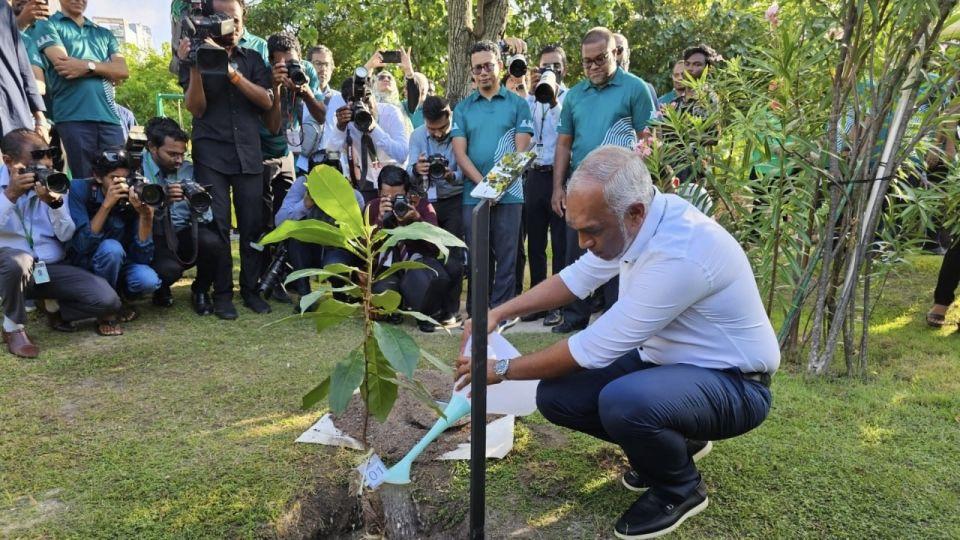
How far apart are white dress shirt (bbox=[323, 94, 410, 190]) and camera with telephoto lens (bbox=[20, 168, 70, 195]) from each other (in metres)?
1.79

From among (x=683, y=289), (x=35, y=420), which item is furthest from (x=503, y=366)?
(x=35, y=420)

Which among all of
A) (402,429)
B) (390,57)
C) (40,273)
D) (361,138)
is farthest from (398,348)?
(390,57)

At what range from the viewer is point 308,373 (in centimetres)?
353

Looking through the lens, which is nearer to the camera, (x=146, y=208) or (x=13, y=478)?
(x=13, y=478)

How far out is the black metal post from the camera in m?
1.65

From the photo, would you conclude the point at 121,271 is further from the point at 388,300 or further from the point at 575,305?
the point at 388,300

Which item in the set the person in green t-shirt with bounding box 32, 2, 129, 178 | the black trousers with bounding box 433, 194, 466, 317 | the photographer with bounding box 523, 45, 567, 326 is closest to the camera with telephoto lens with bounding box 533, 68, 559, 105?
the photographer with bounding box 523, 45, 567, 326

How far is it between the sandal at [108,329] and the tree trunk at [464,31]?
14.9 feet

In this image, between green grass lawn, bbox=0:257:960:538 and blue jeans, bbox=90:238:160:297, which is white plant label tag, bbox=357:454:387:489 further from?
blue jeans, bbox=90:238:160:297

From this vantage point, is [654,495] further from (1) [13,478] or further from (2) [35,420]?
(2) [35,420]

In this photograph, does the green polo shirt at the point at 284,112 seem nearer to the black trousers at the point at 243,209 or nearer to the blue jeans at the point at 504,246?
the black trousers at the point at 243,209

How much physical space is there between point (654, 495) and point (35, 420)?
8.61 ft

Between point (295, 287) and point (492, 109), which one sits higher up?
point (492, 109)

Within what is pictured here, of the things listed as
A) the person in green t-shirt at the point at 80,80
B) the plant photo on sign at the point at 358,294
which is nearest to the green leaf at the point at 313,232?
the plant photo on sign at the point at 358,294
